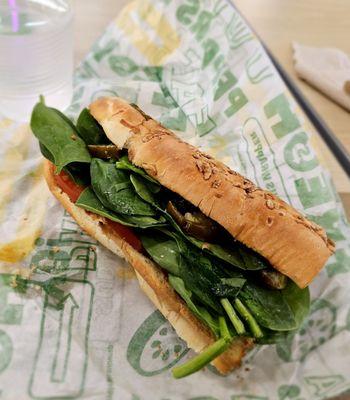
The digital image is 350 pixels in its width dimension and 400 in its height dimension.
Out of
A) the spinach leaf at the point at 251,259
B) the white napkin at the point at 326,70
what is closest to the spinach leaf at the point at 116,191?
the spinach leaf at the point at 251,259

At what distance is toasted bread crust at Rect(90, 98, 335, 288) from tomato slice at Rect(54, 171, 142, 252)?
7.1 inches

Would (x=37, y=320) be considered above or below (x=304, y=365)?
below

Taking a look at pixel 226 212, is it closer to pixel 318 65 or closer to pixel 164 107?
pixel 164 107

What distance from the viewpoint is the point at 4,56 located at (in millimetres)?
1760

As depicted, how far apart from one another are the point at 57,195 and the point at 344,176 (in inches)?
40.1

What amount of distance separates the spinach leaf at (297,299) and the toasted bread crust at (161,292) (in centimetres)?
14

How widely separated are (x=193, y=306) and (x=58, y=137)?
0.69 metres

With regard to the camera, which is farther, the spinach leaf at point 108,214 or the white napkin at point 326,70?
the white napkin at point 326,70

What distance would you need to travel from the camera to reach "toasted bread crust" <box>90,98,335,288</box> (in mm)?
1262

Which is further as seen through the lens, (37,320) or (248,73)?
(248,73)

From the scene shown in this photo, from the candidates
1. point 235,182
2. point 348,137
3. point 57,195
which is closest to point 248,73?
point 348,137

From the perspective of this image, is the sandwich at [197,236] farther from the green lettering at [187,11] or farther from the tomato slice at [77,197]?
the green lettering at [187,11]

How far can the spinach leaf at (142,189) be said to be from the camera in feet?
4.56

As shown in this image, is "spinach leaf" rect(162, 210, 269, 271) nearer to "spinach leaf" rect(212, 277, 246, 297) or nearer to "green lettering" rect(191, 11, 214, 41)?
"spinach leaf" rect(212, 277, 246, 297)
